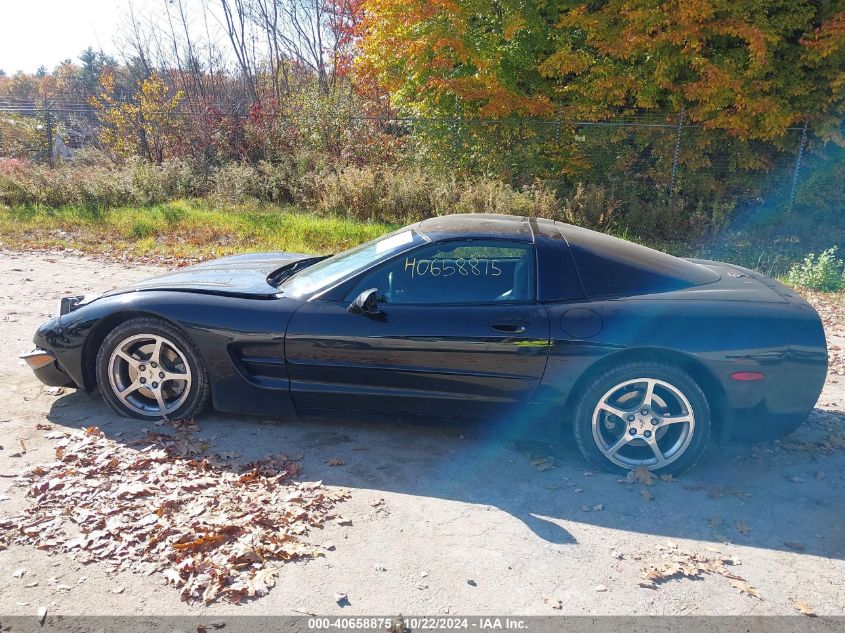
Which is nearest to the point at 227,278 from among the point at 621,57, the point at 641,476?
the point at 641,476

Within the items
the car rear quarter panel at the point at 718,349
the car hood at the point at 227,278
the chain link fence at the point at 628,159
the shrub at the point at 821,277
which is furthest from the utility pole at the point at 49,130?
the shrub at the point at 821,277

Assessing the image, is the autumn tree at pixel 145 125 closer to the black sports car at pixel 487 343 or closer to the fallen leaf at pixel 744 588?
the black sports car at pixel 487 343

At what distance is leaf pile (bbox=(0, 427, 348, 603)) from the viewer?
Result: 9.24 feet

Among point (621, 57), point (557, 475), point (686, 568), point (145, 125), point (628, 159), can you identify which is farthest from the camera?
point (145, 125)

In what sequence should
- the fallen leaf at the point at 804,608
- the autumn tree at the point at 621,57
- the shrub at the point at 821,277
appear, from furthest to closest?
1. the autumn tree at the point at 621,57
2. the shrub at the point at 821,277
3. the fallen leaf at the point at 804,608

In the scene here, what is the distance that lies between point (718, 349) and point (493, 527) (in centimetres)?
160

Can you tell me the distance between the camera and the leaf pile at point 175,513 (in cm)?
282

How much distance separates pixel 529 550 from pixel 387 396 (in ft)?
4.17

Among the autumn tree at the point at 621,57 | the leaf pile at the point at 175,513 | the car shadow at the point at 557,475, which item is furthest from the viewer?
the autumn tree at the point at 621,57

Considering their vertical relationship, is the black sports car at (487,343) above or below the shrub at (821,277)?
above

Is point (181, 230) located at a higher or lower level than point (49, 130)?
lower

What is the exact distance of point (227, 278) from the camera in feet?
14.7

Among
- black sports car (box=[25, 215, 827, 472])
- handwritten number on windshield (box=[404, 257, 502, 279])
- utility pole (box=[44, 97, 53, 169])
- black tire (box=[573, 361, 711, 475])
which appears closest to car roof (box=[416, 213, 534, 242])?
black sports car (box=[25, 215, 827, 472])

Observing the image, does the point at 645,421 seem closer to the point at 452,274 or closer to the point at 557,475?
the point at 557,475
